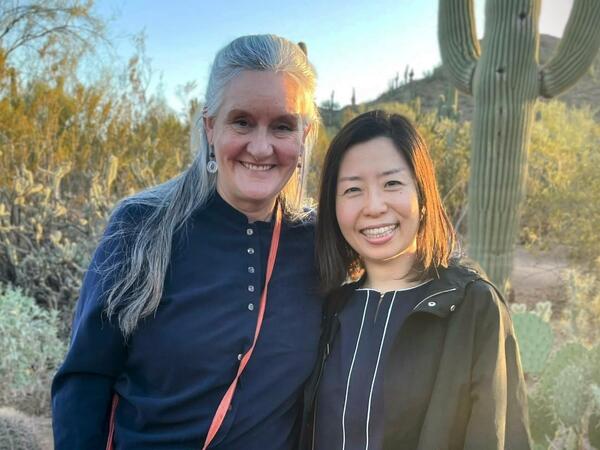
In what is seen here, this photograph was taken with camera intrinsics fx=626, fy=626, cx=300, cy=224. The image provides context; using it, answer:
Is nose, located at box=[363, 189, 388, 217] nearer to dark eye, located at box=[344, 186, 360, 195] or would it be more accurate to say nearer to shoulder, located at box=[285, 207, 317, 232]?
dark eye, located at box=[344, 186, 360, 195]

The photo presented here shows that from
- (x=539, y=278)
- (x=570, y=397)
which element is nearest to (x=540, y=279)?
(x=539, y=278)

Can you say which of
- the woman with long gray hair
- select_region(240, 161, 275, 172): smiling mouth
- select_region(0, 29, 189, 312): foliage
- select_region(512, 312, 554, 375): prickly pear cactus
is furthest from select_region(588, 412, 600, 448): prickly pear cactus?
select_region(0, 29, 189, 312): foliage

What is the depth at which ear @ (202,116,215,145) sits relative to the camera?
6.54 feet

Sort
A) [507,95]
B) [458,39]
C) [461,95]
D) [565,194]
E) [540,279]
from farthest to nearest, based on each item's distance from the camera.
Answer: [461,95], [540,279], [565,194], [458,39], [507,95]

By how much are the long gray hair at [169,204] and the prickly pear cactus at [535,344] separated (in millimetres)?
2929

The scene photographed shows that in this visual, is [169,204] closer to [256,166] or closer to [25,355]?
[256,166]

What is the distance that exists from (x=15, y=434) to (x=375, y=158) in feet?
8.38

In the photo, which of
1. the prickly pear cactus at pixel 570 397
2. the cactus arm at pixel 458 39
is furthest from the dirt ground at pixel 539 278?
the prickly pear cactus at pixel 570 397

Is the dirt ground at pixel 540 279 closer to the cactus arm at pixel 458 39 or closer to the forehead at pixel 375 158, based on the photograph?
the cactus arm at pixel 458 39

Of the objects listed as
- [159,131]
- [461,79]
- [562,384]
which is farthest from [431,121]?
[562,384]

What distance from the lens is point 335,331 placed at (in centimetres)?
196

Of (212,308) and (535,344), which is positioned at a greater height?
(212,308)

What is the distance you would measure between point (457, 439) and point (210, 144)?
1165 millimetres

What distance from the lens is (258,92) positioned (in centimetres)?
186
